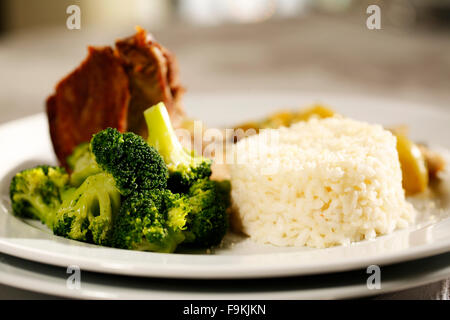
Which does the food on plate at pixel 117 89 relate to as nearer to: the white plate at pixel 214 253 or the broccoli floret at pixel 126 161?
the white plate at pixel 214 253

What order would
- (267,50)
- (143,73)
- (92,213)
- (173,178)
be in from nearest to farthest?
(92,213) < (173,178) < (143,73) < (267,50)

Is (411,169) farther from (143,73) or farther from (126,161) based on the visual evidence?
(126,161)

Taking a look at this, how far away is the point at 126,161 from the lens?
2.34 meters

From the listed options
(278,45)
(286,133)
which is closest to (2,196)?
(286,133)

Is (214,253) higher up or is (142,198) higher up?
(142,198)

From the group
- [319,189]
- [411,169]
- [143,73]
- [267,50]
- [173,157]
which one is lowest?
[411,169]

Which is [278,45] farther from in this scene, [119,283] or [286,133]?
[119,283]

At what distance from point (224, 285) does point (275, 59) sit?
21.6ft

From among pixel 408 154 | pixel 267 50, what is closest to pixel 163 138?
pixel 408 154

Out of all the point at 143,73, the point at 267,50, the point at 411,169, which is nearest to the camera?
the point at 143,73

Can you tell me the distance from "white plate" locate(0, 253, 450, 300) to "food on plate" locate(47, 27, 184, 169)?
1.18 metres

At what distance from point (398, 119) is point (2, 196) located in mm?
2909

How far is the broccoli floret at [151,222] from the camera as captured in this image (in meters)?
2.27

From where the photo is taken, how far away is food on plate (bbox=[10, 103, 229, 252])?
90.7 inches
